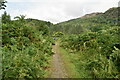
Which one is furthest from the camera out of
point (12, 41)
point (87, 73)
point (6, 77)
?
point (12, 41)

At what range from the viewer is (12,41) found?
1071cm

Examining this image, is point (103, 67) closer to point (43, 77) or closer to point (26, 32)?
point (43, 77)

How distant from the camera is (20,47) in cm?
1091

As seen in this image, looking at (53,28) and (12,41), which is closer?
(12,41)

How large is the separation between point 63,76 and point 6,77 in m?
3.75

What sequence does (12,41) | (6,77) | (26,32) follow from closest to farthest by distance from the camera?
(6,77)
(12,41)
(26,32)

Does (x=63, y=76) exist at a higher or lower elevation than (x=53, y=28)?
lower

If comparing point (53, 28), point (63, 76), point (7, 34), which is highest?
point (53, 28)

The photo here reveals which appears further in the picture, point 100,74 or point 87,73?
point 87,73

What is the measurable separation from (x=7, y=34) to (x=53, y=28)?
67000mm

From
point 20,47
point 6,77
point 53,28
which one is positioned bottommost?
point 6,77

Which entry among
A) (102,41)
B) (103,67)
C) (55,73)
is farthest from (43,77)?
(102,41)

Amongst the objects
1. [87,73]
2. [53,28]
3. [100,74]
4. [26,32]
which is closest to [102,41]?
[87,73]

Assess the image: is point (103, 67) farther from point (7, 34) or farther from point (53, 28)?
point (53, 28)
